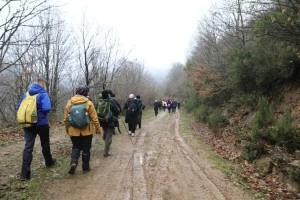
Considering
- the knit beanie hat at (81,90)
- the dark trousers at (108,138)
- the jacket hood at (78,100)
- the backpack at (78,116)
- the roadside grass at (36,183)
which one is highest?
the knit beanie hat at (81,90)

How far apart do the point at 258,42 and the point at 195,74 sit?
347 inches

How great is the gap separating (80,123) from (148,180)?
1.93 m

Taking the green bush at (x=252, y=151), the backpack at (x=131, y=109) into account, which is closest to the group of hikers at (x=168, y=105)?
the backpack at (x=131, y=109)

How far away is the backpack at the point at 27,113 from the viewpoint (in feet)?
20.2

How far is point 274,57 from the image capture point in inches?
432

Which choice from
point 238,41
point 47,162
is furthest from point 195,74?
point 47,162

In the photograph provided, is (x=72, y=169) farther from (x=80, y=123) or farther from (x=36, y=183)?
(x=80, y=123)

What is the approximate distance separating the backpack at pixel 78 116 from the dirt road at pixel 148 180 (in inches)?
45.8

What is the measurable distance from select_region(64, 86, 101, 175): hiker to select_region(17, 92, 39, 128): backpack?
82 centimetres

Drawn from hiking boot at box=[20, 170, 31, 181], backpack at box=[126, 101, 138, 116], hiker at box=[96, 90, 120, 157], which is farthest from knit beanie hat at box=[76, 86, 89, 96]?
backpack at box=[126, 101, 138, 116]

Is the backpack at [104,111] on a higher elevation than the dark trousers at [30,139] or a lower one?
higher

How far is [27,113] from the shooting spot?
20.2 ft

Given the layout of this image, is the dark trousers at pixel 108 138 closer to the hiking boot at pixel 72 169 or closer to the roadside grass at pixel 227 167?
the hiking boot at pixel 72 169

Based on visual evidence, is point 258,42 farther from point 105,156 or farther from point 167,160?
point 105,156
